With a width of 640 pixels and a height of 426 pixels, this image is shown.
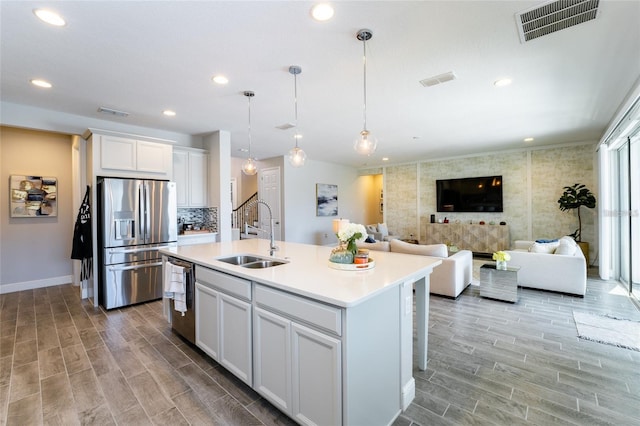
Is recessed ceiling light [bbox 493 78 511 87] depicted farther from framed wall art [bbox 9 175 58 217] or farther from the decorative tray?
framed wall art [bbox 9 175 58 217]

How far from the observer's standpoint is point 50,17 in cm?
206

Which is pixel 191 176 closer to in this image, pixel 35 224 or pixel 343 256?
pixel 35 224

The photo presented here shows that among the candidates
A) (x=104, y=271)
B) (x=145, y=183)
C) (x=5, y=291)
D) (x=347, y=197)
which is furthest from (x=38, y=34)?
(x=347, y=197)

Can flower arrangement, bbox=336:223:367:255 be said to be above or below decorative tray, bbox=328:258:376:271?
above

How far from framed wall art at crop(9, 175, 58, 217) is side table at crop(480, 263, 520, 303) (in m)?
7.01

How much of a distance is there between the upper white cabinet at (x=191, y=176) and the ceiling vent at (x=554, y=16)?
16.0 ft

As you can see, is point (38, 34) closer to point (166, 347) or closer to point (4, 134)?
point (166, 347)

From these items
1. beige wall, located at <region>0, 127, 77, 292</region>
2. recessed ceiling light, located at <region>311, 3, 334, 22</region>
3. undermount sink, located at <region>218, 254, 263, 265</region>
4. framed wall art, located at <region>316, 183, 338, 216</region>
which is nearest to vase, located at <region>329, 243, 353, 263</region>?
undermount sink, located at <region>218, 254, 263, 265</region>

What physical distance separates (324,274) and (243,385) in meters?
1.12

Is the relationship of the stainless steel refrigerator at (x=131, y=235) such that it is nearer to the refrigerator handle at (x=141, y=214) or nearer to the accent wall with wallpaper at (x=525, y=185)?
the refrigerator handle at (x=141, y=214)

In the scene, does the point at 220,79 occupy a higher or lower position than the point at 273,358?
higher

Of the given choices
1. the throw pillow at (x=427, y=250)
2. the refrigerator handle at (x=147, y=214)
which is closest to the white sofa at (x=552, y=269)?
the throw pillow at (x=427, y=250)

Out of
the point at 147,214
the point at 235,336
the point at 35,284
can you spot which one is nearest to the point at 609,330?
the point at 235,336

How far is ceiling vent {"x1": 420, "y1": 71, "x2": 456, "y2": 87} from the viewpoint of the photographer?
118 inches
